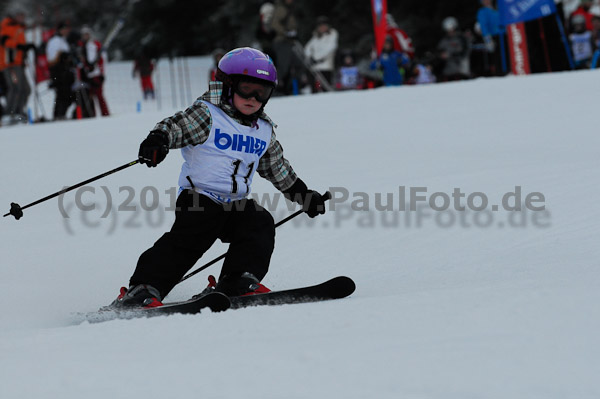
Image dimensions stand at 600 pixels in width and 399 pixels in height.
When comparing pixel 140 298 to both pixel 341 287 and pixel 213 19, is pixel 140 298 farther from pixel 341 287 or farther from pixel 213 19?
pixel 213 19

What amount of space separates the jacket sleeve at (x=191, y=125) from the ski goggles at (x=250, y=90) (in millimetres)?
198

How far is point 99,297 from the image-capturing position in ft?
17.3

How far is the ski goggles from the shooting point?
4.46 m

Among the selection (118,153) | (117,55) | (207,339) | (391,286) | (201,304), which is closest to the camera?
(207,339)

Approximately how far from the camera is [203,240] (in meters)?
4.64

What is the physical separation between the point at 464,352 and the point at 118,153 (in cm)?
758

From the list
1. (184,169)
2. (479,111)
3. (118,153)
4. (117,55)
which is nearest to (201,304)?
(184,169)

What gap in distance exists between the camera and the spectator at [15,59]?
13.2 meters

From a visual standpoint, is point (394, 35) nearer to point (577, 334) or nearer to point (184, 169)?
point (184, 169)

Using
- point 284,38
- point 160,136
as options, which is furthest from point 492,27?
point 160,136

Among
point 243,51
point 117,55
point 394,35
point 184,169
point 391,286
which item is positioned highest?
point 117,55

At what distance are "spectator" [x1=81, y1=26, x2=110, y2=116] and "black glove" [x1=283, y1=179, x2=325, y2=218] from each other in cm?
995

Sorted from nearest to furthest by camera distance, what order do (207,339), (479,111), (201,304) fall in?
(207,339), (201,304), (479,111)

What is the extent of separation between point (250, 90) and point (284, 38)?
1004 cm
